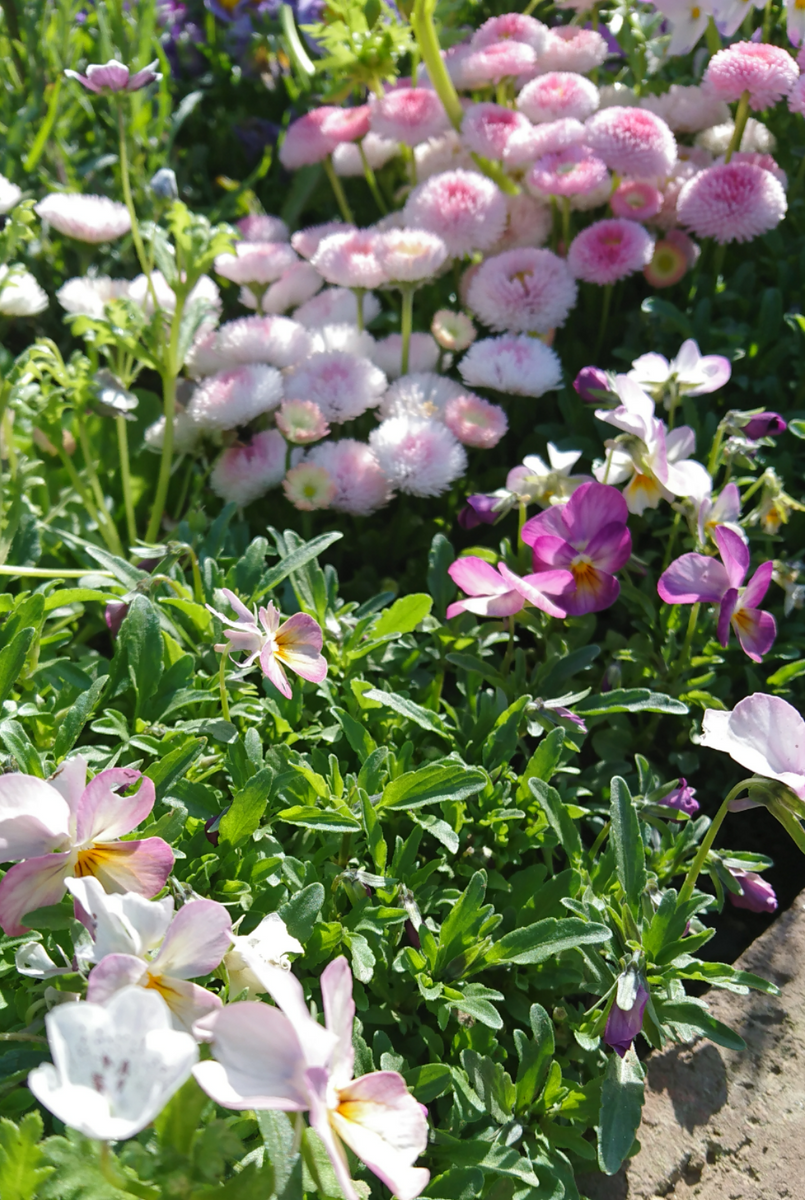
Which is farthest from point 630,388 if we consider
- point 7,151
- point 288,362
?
point 7,151

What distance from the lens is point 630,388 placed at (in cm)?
110

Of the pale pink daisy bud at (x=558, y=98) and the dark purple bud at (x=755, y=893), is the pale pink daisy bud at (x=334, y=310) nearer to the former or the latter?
the pale pink daisy bud at (x=558, y=98)

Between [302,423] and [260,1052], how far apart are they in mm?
1009

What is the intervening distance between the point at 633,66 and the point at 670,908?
5.26 ft

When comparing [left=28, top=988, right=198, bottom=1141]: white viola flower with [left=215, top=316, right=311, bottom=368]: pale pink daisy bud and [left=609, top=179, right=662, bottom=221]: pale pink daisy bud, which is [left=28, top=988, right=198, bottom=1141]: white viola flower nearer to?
[left=215, top=316, right=311, bottom=368]: pale pink daisy bud

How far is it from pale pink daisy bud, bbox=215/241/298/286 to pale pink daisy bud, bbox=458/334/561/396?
426 mm

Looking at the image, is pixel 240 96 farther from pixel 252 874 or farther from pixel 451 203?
pixel 252 874

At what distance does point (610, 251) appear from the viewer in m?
1.55

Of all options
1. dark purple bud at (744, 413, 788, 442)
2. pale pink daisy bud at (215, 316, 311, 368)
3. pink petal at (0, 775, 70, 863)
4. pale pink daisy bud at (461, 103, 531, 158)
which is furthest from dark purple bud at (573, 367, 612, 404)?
pink petal at (0, 775, 70, 863)

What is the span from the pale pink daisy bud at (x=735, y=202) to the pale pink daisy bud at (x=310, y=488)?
729mm

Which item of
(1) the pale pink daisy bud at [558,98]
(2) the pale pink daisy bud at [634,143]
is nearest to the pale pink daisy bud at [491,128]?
(1) the pale pink daisy bud at [558,98]

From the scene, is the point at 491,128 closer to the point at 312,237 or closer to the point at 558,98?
the point at 558,98

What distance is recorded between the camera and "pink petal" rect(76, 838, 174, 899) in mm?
693

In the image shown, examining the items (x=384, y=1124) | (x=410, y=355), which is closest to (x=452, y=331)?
(x=410, y=355)
